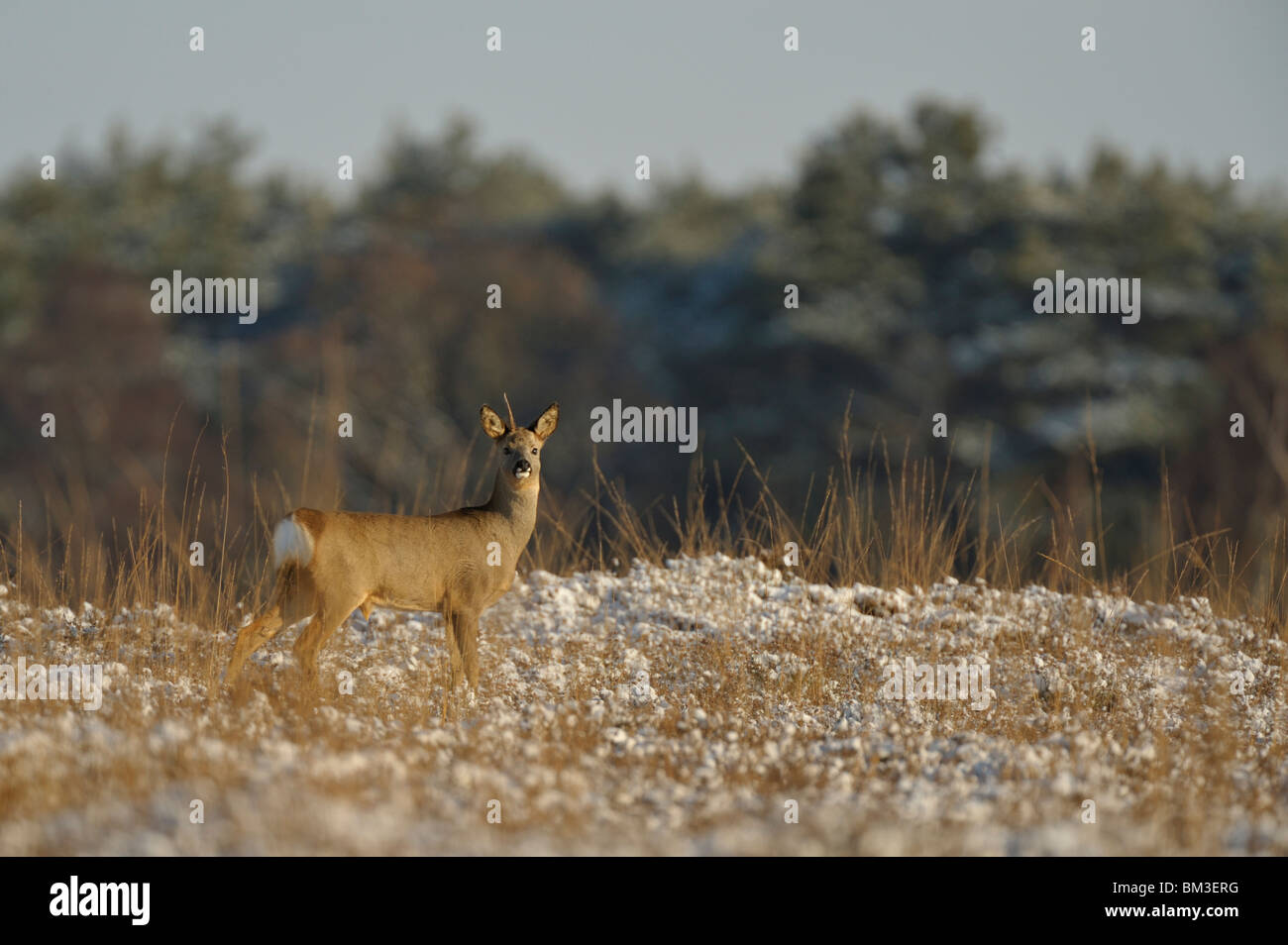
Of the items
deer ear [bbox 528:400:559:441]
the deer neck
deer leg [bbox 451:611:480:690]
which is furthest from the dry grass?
deer ear [bbox 528:400:559:441]

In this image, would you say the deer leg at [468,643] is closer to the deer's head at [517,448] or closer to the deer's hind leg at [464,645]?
the deer's hind leg at [464,645]

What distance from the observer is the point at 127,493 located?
101ft

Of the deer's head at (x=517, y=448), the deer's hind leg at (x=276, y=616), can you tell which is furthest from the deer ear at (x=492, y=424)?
the deer's hind leg at (x=276, y=616)

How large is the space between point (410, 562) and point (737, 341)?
29.5 metres

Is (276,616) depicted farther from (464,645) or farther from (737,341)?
(737,341)

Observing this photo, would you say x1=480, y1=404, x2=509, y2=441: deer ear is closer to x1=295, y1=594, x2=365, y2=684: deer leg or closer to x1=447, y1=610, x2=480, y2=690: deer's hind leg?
x1=447, y1=610, x2=480, y2=690: deer's hind leg

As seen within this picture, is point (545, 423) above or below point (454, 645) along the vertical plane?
above

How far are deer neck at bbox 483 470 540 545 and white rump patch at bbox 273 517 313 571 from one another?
4.44ft

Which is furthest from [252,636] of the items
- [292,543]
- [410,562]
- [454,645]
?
[454,645]

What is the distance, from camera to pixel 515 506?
867 centimetres

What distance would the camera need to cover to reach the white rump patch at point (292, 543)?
296 inches

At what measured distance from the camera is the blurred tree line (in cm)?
3106

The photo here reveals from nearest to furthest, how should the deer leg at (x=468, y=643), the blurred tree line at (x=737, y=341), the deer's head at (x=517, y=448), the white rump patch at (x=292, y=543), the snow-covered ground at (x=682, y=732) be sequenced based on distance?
the snow-covered ground at (x=682, y=732), the white rump patch at (x=292, y=543), the deer leg at (x=468, y=643), the deer's head at (x=517, y=448), the blurred tree line at (x=737, y=341)
